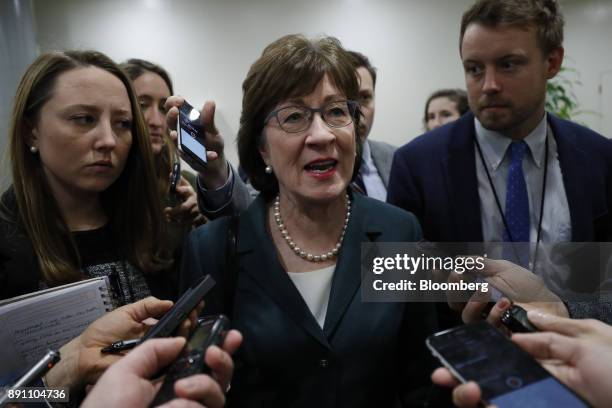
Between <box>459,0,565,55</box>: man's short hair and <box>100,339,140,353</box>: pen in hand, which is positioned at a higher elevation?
<box>459,0,565,55</box>: man's short hair

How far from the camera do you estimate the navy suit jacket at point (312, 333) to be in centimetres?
112

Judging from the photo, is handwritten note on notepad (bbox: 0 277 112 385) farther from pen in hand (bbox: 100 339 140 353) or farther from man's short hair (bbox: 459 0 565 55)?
man's short hair (bbox: 459 0 565 55)

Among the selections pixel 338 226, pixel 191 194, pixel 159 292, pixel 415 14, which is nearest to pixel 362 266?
pixel 338 226

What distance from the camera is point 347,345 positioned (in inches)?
44.6

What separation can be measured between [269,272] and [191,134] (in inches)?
20.0

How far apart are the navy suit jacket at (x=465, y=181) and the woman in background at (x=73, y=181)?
869 mm

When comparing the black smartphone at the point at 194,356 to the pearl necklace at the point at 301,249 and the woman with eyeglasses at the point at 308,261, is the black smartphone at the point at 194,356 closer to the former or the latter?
the woman with eyeglasses at the point at 308,261

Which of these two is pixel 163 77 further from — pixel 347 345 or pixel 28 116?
pixel 347 345

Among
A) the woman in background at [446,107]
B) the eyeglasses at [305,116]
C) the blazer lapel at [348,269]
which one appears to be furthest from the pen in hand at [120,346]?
the woman in background at [446,107]

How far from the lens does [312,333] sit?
43.8 inches

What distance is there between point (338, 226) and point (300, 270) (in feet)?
0.60

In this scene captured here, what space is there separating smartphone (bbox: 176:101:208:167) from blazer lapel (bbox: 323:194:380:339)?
0.49 meters

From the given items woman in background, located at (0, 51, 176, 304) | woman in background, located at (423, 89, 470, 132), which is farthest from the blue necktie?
woman in background, located at (423, 89, 470, 132)

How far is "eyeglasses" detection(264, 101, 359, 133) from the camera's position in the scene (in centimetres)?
124
